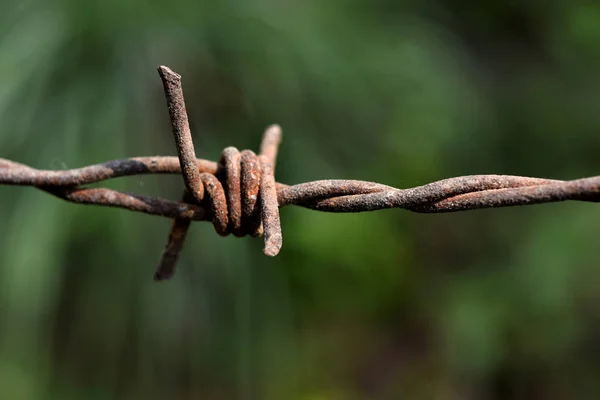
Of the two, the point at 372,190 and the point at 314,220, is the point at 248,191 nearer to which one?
the point at 372,190

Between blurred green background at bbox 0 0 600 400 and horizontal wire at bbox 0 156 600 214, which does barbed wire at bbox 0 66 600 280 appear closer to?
horizontal wire at bbox 0 156 600 214

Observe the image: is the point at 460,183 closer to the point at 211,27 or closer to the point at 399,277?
the point at 211,27

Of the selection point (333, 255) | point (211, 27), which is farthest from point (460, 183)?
point (333, 255)

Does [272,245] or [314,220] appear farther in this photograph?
[314,220]

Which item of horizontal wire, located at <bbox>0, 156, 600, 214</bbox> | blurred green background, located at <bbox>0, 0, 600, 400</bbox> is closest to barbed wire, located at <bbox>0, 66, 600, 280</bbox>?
horizontal wire, located at <bbox>0, 156, 600, 214</bbox>

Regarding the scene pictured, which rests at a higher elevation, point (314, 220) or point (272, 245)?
point (314, 220)

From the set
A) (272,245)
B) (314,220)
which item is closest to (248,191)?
(272,245)
